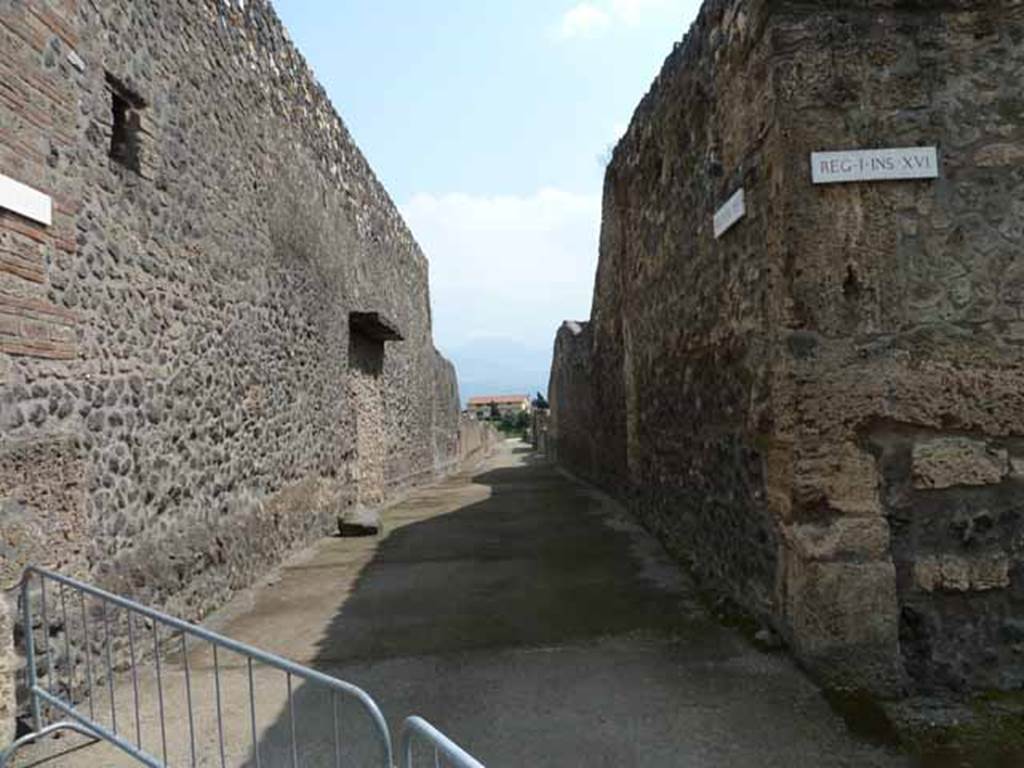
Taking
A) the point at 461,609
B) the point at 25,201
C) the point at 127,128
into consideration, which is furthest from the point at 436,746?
the point at 127,128

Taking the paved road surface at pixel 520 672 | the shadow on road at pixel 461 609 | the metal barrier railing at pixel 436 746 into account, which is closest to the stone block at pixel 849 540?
the paved road surface at pixel 520 672

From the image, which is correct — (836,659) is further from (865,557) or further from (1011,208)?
(1011,208)

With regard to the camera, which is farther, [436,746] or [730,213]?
[730,213]

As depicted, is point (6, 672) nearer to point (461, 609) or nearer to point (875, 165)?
point (461, 609)

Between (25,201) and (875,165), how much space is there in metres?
4.35

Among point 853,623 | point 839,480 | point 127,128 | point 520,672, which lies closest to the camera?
point 853,623

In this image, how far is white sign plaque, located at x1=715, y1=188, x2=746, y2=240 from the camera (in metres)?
4.56

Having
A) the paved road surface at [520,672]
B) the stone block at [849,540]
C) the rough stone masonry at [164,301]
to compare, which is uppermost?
the rough stone masonry at [164,301]

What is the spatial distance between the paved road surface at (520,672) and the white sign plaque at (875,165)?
8.54 feet

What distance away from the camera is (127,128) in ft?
16.6

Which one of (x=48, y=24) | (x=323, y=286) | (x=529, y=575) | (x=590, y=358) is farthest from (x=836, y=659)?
(x=590, y=358)

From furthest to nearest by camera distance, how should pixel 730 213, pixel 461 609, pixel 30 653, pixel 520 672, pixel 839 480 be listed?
pixel 461 609 → pixel 730 213 → pixel 520 672 → pixel 839 480 → pixel 30 653

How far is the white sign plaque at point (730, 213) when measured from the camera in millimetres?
4559

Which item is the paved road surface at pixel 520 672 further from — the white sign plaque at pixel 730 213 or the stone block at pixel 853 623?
the white sign plaque at pixel 730 213
